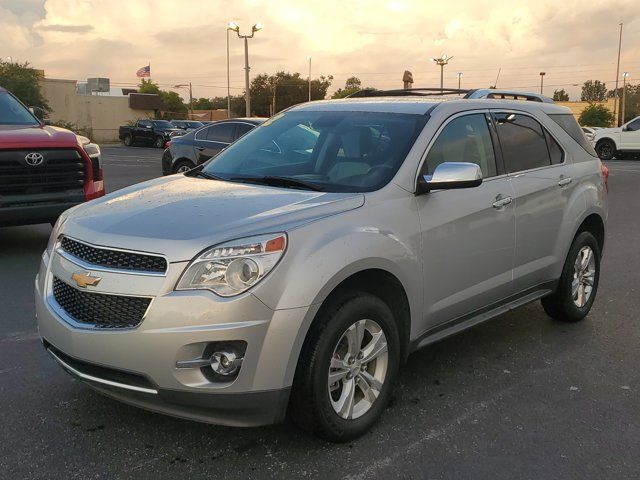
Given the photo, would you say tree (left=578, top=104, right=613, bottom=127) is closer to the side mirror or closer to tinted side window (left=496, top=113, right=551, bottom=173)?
tinted side window (left=496, top=113, right=551, bottom=173)

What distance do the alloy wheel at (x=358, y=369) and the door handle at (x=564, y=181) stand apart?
230 centimetres

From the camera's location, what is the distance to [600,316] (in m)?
5.74

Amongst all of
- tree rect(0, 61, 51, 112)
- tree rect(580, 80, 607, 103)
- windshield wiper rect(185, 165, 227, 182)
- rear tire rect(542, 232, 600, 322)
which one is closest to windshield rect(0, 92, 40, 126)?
windshield wiper rect(185, 165, 227, 182)

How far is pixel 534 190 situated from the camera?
4.76 meters

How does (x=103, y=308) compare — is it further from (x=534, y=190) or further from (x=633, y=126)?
(x=633, y=126)

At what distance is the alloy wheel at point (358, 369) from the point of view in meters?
3.35

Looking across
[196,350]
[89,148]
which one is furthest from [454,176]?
[89,148]

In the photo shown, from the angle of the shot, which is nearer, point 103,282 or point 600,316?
point 103,282

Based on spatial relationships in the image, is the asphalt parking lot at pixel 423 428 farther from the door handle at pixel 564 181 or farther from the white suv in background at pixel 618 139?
A: the white suv in background at pixel 618 139

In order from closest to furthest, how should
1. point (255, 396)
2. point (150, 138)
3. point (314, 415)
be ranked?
point (255, 396) < point (314, 415) < point (150, 138)

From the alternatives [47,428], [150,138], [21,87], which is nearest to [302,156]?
[47,428]

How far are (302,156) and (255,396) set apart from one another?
188 centimetres

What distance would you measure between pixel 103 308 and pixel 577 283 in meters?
3.89

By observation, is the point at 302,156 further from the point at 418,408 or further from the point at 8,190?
the point at 8,190
